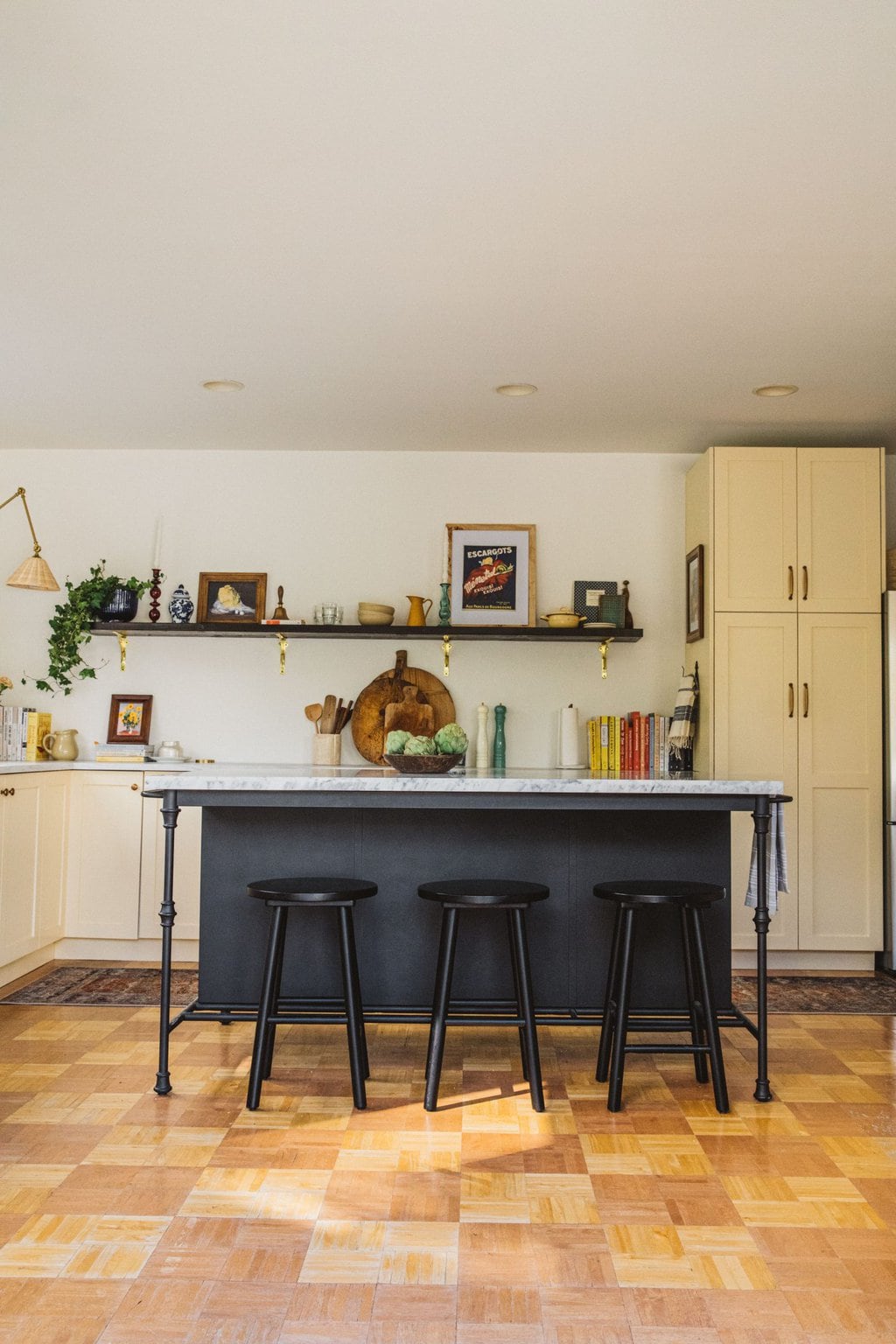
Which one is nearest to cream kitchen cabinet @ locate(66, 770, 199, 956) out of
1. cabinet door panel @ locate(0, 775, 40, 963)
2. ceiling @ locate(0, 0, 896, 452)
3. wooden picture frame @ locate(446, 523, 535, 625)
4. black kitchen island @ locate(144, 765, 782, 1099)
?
cabinet door panel @ locate(0, 775, 40, 963)

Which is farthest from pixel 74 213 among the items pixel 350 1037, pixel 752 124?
pixel 350 1037

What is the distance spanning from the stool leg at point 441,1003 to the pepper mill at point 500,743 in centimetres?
259

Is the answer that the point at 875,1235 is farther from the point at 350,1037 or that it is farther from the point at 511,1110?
the point at 350,1037

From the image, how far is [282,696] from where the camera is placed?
237 inches

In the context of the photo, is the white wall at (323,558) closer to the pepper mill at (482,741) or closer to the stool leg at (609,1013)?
the pepper mill at (482,741)

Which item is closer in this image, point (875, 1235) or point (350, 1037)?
point (875, 1235)

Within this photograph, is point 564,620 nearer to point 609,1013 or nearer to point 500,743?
point 500,743

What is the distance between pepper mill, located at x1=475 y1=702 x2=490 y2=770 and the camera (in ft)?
19.3

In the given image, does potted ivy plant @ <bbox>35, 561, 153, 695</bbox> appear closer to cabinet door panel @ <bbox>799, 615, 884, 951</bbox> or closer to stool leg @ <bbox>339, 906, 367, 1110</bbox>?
stool leg @ <bbox>339, 906, 367, 1110</bbox>

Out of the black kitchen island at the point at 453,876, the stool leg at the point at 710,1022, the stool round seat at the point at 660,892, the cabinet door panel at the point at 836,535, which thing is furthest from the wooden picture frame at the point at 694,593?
the stool leg at the point at 710,1022

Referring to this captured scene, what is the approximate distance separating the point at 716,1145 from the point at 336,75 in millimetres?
2886

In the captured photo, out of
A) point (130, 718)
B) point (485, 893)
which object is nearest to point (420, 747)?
point (485, 893)

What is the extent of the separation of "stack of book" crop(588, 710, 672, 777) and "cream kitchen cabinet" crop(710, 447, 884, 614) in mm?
792

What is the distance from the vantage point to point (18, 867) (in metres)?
4.90
